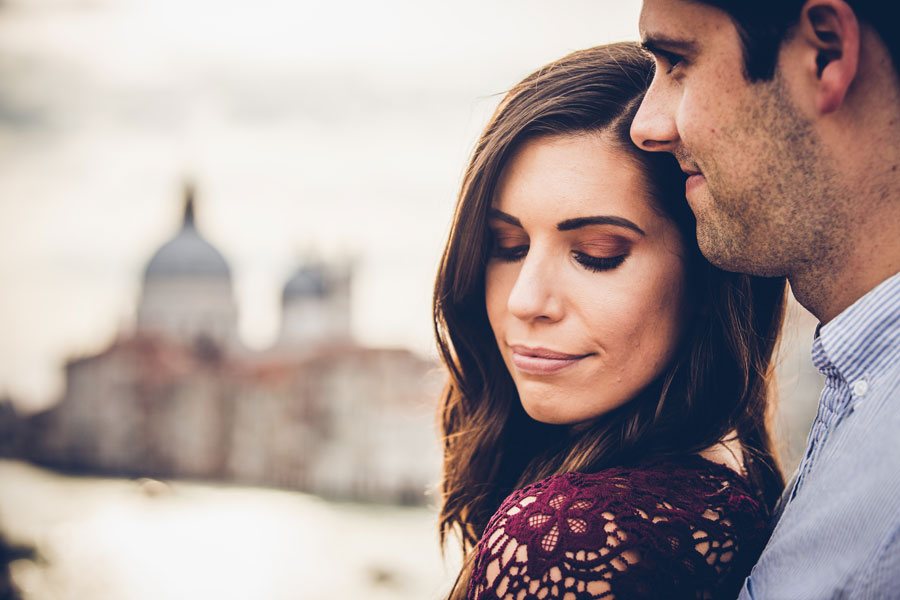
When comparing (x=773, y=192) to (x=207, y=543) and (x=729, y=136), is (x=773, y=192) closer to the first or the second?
(x=729, y=136)

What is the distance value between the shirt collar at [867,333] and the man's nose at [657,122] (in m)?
0.51

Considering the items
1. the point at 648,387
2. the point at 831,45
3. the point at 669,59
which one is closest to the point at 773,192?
the point at 831,45

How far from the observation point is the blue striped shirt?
1120 mm

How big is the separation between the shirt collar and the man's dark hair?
0.38 meters

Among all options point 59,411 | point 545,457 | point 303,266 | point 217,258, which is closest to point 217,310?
point 217,258

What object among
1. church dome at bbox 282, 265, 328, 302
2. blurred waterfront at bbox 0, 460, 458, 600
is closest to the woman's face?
blurred waterfront at bbox 0, 460, 458, 600

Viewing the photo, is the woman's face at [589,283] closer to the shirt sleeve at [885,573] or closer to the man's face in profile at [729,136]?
the man's face in profile at [729,136]

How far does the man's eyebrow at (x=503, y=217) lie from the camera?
1.94 m

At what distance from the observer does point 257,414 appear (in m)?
41.3

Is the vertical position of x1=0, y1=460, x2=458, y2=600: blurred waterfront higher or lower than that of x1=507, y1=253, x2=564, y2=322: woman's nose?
lower

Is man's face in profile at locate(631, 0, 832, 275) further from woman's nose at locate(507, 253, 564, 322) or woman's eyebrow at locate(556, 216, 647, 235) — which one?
woman's nose at locate(507, 253, 564, 322)

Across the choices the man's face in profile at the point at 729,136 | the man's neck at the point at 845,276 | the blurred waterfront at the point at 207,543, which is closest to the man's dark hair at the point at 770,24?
the man's face in profile at the point at 729,136

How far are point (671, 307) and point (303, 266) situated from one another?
191 ft

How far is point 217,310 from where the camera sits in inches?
2413
